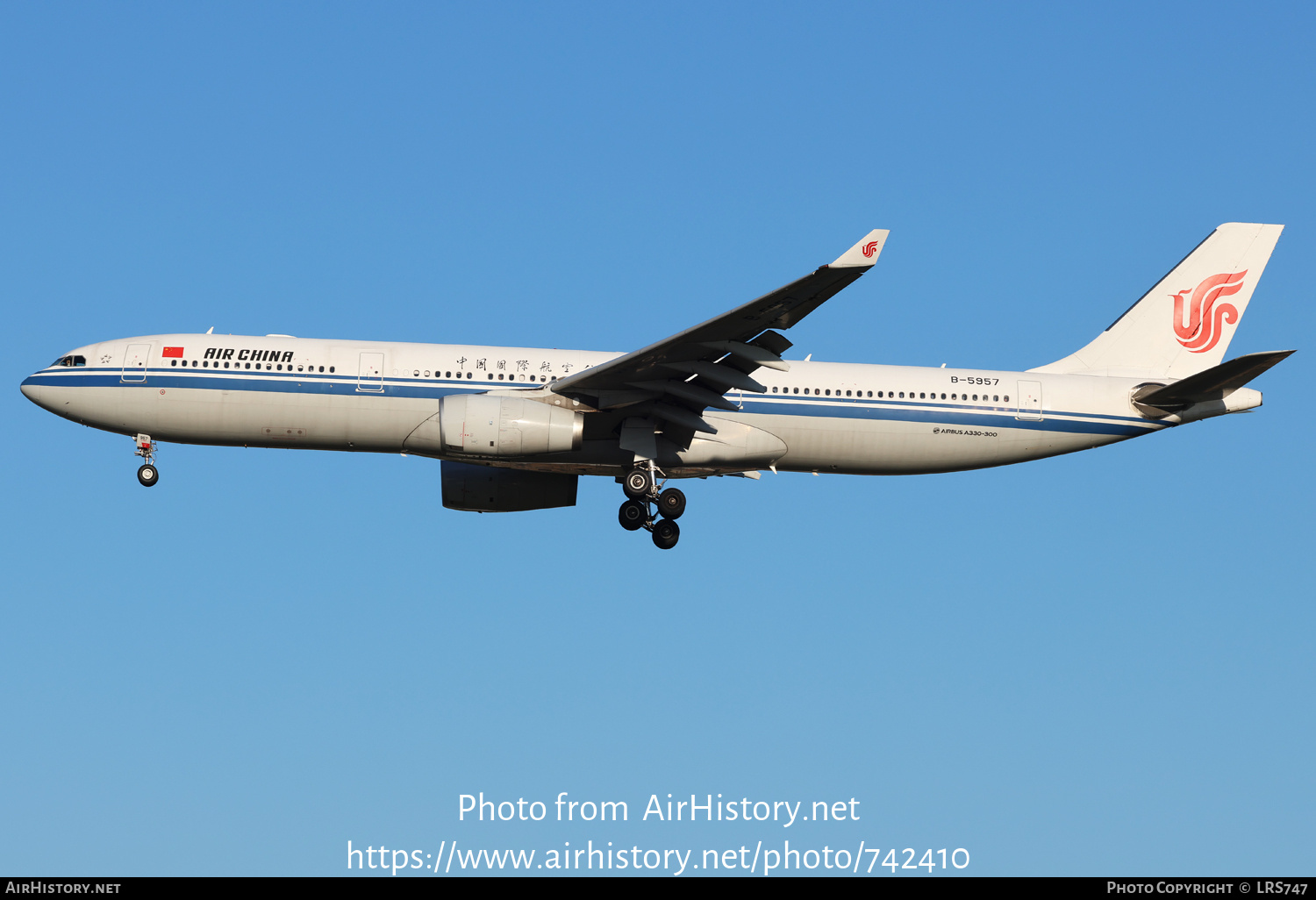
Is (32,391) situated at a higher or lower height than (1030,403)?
higher

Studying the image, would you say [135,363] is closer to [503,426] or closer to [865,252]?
[503,426]

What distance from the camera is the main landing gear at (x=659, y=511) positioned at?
2994 cm

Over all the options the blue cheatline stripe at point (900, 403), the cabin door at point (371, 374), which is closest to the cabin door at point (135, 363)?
the cabin door at point (371, 374)

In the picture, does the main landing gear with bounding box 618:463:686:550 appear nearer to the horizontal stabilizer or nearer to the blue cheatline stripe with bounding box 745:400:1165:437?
the blue cheatline stripe with bounding box 745:400:1165:437

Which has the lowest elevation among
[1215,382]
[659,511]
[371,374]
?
[659,511]

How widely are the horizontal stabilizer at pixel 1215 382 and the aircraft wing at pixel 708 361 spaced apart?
9.76 meters

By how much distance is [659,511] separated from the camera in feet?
100

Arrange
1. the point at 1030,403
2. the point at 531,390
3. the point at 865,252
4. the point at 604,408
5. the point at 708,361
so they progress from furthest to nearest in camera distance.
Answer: the point at 1030,403 < the point at 531,390 < the point at 604,408 < the point at 708,361 < the point at 865,252

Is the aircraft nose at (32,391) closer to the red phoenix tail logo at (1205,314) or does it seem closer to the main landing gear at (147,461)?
the main landing gear at (147,461)

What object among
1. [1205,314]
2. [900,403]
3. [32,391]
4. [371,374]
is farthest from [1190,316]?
[32,391]

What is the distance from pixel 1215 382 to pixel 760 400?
401 inches

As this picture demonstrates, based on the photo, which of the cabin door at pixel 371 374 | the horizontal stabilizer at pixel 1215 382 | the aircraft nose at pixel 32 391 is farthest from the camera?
the aircraft nose at pixel 32 391

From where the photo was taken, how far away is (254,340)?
3048 cm
